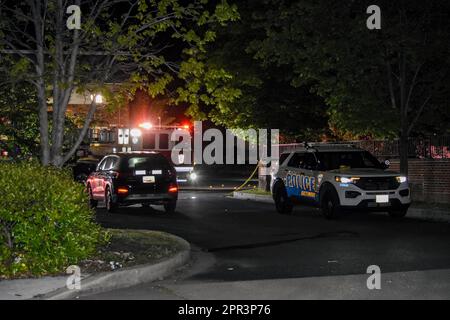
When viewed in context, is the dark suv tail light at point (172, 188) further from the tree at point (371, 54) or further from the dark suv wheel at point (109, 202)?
the tree at point (371, 54)

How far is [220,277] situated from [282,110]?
1979 cm

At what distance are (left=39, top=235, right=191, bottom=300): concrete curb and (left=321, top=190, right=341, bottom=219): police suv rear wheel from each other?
7.20m

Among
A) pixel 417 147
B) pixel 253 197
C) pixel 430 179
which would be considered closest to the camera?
pixel 430 179

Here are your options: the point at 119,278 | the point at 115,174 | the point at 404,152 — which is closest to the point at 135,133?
the point at 115,174

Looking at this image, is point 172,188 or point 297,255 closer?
point 297,255

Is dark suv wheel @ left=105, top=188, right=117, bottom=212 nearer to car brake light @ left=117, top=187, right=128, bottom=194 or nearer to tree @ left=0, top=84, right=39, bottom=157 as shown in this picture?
car brake light @ left=117, top=187, right=128, bottom=194

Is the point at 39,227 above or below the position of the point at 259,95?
below

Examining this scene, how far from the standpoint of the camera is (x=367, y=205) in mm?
16312

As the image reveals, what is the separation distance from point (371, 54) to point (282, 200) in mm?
4766

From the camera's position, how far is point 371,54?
19.6 m

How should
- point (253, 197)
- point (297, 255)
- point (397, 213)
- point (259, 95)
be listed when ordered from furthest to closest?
point (259, 95) → point (253, 197) → point (397, 213) → point (297, 255)

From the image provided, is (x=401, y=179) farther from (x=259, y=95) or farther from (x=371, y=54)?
(x=259, y=95)

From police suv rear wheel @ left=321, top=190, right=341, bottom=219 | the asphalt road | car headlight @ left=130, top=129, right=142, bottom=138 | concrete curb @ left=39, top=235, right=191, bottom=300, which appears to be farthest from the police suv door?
car headlight @ left=130, top=129, right=142, bottom=138

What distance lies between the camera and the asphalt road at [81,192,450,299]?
838 cm
